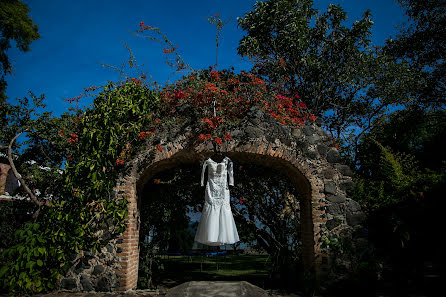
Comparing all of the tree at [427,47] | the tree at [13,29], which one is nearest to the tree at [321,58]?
the tree at [427,47]

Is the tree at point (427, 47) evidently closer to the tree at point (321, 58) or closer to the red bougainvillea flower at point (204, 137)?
the tree at point (321, 58)

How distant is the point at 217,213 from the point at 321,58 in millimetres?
8394

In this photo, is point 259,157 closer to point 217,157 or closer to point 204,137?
point 217,157

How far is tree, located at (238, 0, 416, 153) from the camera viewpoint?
33.2ft

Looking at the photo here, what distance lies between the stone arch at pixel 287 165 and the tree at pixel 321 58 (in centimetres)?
514

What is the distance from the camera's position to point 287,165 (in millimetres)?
5230

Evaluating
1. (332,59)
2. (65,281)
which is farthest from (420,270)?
(332,59)

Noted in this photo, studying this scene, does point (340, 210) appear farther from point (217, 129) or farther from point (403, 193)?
point (217, 129)

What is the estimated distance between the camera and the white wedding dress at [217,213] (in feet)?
14.1

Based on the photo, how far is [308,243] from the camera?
16.5ft

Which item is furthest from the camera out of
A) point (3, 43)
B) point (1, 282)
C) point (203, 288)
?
point (3, 43)

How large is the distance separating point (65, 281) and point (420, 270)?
5.77 metres

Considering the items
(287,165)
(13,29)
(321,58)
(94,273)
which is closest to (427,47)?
(321,58)

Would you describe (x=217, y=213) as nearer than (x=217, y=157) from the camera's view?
Yes
